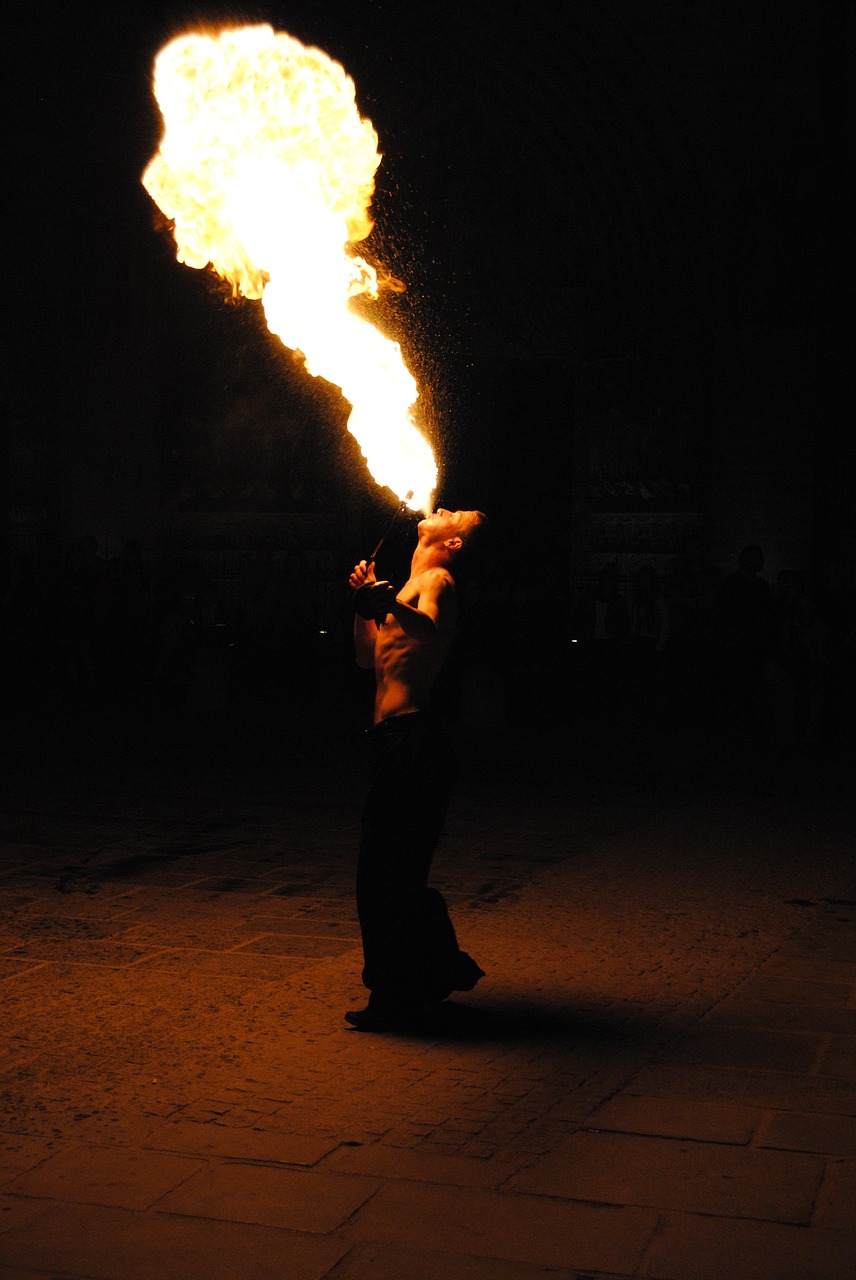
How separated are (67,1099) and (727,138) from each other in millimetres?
17979

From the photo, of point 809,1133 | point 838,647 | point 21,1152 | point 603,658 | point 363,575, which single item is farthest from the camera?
point 603,658

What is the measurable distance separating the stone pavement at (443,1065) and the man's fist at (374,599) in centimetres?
112

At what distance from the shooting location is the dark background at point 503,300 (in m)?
19.7

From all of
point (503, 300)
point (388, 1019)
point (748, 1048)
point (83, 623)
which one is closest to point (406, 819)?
point (388, 1019)

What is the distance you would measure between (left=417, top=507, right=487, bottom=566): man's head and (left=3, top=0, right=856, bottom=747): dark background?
47.8 feet

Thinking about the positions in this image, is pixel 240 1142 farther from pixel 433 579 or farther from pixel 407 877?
pixel 433 579

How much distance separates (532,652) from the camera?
1354cm

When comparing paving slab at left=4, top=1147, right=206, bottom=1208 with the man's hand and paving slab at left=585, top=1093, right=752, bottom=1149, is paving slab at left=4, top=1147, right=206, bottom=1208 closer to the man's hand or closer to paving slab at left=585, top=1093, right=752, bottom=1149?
paving slab at left=585, top=1093, right=752, bottom=1149

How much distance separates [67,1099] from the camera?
3830mm

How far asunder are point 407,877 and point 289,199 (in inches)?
110

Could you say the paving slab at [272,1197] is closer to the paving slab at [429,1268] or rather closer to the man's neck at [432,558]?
the paving slab at [429,1268]

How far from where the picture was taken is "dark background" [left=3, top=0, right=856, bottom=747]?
19734 mm

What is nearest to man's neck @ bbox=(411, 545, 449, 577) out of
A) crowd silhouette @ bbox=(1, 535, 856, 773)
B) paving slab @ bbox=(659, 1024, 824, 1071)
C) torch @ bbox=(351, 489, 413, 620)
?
torch @ bbox=(351, 489, 413, 620)

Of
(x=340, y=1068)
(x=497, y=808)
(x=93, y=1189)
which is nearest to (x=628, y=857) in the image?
(x=497, y=808)
